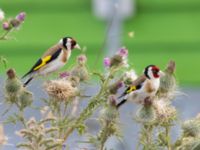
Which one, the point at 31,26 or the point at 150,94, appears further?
the point at 31,26

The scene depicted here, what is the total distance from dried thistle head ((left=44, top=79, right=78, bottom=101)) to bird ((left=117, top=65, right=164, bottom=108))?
0.10 metres

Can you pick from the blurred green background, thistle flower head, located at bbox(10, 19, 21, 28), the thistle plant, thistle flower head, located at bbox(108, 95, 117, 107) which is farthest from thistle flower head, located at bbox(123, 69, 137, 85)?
the blurred green background

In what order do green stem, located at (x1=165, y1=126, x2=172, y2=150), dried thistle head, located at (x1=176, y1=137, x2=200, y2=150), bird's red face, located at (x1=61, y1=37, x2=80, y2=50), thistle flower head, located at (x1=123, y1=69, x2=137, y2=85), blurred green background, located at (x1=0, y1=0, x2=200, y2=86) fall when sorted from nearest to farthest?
dried thistle head, located at (x1=176, y1=137, x2=200, y2=150), green stem, located at (x1=165, y1=126, x2=172, y2=150), thistle flower head, located at (x1=123, y1=69, x2=137, y2=85), bird's red face, located at (x1=61, y1=37, x2=80, y2=50), blurred green background, located at (x1=0, y1=0, x2=200, y2=86)

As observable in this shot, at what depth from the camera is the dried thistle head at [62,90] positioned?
1.75 meters

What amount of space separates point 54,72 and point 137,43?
10.6 feet

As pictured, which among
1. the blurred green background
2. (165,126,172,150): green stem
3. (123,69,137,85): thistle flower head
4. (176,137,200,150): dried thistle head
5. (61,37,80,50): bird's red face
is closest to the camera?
(176,137,200,150): dried thistle head

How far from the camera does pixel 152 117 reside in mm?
1732

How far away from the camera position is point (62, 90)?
174 centimetres

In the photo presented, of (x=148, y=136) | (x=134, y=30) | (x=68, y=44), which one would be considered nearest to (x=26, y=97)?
(x=148, y=136)

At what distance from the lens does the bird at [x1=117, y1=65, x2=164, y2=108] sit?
1.85 meters

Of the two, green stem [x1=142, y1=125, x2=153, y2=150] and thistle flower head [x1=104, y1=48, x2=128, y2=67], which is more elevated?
thistle flower head [x1=104, y1=48, x2=128, y2=67]

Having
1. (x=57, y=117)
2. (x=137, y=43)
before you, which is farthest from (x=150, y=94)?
(x=137, y=43)

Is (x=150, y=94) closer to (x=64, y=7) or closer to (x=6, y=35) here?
(x=6, y=35)

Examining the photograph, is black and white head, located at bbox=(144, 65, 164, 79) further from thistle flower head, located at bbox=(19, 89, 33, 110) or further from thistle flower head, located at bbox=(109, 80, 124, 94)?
thistle flower head, located at bbox=(19, 89, 33, 110)
